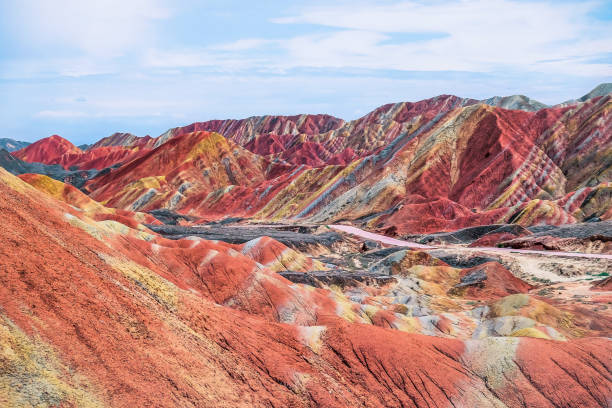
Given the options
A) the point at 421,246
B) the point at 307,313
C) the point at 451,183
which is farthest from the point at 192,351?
the point at 451,183

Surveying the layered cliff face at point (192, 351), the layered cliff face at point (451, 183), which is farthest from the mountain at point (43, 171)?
the layered cliff face at point (192, 351)

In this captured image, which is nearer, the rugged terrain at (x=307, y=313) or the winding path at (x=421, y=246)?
the rugged terrain at (x=307, y=313)

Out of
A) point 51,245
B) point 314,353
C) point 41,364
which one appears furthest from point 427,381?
point 51,245

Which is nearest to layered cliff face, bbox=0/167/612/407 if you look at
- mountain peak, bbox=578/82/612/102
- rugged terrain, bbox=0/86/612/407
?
rugged terrain, bbox=0/86/612/407

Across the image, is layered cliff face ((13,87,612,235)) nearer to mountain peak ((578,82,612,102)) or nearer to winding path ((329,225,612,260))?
winding path ((329,225,612,260))

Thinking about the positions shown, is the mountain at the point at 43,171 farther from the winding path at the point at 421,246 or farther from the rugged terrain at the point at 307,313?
the winding path at the point at 421,246

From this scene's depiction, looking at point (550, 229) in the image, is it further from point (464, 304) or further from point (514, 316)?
point (514, 316)

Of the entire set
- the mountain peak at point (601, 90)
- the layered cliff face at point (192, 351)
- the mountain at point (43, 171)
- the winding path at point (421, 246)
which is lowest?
the winding path at point (421, 246)

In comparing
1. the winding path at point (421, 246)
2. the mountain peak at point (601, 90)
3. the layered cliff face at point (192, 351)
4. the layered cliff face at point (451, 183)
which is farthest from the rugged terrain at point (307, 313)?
the mountain peak at point (601, 90)

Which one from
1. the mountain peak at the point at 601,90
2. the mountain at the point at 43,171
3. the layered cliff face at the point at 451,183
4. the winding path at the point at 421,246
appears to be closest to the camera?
the winding path at the point at 421,246

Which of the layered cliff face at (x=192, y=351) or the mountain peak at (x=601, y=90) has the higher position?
the mountain peak at (x=601, y=90)

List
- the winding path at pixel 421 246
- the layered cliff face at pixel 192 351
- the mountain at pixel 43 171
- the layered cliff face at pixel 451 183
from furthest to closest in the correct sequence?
the mountain at pixel 43 171 → the layered cliff face at pixel 451 183 → the winding path at pixel 421 246 → the layered cliff face at pixel 192 351

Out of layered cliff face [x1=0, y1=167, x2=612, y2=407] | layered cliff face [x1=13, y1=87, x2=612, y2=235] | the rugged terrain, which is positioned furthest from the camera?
layered cliff face [x1=13, y1=87, x2=612, y2=235]
